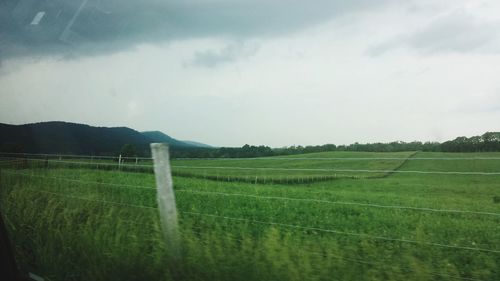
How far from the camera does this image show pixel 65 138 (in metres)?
24.0

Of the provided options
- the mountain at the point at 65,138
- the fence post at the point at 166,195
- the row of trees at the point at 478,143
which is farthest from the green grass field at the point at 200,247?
the row of trees at the point at 478,143

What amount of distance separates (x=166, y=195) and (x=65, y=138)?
70.4 feet

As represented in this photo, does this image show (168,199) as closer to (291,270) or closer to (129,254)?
(129,254)

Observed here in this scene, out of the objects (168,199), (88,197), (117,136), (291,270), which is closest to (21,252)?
(88,197)

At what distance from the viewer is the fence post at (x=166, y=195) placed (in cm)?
438

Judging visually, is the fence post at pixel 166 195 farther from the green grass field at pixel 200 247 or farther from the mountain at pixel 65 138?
the mountain at pixel 65 138

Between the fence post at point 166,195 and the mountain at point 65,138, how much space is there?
646 inches

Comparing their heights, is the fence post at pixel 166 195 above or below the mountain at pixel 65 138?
below

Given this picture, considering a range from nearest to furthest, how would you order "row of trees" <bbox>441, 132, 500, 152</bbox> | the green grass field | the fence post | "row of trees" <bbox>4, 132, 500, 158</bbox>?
the green grass field < the fence post < "row of trees" <bbox>4, 132, 500, 158</bbox> < "row of trees" <bbox>441, 132, 500, 152</bbox>

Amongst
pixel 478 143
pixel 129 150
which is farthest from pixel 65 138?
pixel 478 143

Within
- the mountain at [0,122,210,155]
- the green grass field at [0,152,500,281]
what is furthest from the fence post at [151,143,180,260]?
the mountain at [0,122,210,155]

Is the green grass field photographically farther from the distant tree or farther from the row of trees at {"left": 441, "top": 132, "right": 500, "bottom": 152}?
the row of trees at {"left": 441, "top": 132, "right": 500, "bottom": 152}

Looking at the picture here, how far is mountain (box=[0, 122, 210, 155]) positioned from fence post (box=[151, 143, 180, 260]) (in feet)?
53.8

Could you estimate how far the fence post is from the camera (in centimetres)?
438
